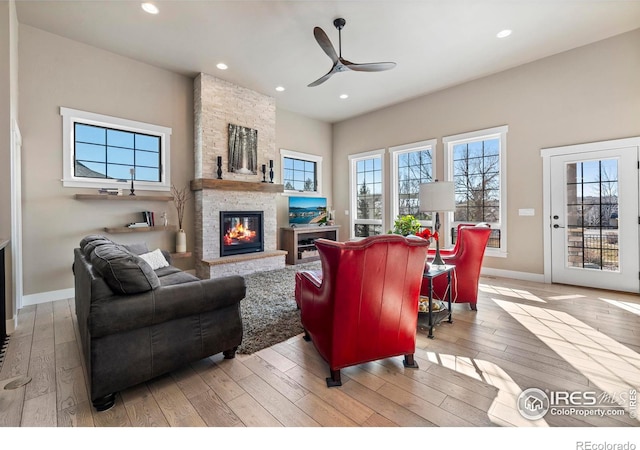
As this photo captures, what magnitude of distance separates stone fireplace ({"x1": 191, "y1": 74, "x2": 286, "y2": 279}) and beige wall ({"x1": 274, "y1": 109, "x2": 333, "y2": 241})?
84 centimetres

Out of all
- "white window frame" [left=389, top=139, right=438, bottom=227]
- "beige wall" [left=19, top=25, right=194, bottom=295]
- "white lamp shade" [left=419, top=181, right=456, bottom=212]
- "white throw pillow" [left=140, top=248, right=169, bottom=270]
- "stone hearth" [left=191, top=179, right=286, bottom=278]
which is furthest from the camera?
"white window frame" [left=389, top=139, right=438, bottom=227]

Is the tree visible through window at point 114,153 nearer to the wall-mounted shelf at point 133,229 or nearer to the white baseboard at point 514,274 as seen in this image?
the wall-mounted shelf at point 133,229

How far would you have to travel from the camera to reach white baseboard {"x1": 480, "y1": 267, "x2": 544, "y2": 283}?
4.50 meters

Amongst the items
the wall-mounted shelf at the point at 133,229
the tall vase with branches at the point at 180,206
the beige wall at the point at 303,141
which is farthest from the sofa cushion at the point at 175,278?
the beige wall at the point at 303,141

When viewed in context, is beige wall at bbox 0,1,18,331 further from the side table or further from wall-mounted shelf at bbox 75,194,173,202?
the side table

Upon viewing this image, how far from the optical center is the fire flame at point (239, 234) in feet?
16.9

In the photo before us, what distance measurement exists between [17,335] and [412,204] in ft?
20.2

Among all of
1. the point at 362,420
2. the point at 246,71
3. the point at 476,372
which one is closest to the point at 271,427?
the point at 362,420

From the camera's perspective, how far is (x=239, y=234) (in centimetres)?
534

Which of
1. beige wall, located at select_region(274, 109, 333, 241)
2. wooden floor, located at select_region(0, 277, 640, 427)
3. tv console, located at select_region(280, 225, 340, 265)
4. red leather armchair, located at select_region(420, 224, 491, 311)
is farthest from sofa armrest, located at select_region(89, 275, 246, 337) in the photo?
beige wall, located at select_region(274, 109, 333, 241)

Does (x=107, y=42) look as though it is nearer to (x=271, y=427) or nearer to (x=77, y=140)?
(x=77, y=140)

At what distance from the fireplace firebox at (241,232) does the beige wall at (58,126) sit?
1.15 meters

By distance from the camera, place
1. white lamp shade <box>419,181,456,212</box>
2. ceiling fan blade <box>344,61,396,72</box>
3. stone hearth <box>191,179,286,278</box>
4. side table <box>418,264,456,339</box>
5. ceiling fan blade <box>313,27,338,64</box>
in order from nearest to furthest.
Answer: side table <box>418,264,456,339</box> → white lamp shade <box>419,181,456,212</box> → ceiling fan blade <box>313,27,338,64</box> → ceiling fan blade <box>344,61,396,72</box> → stone hearth <box>191,179,286,278</box>

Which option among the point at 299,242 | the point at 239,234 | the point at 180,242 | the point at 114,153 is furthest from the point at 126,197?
the point at 299,242
